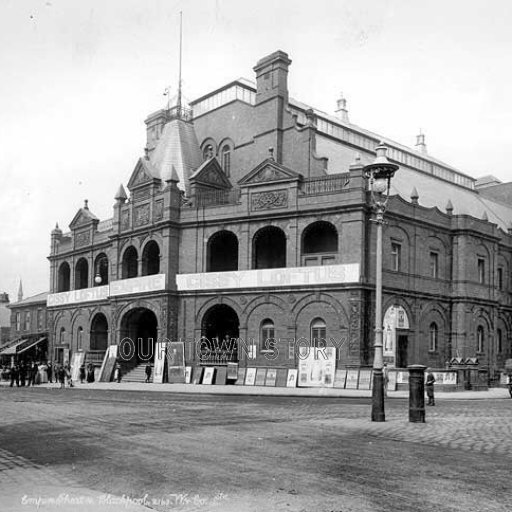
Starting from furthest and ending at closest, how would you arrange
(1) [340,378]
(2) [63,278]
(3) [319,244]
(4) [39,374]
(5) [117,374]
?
(2) [63,278] → (4) [39,374] → (5) [117,374] → (3) [319,244] → (1) [340,378]

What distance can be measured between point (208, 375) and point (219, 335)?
525cm

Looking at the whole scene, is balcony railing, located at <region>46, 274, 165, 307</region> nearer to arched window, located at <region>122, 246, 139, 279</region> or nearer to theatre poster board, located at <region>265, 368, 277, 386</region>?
arched window, located at <region>122, 246, 139, 279</region>

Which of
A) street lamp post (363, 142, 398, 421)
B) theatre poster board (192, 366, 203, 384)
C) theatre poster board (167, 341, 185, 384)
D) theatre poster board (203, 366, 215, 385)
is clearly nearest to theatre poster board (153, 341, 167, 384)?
theatre poster board (167, 341, 185, 384)

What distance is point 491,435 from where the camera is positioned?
45.7ft

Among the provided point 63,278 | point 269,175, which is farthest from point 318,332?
point 63,278

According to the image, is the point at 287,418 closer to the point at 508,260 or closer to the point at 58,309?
the point at 508,260

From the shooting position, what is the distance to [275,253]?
4034cm

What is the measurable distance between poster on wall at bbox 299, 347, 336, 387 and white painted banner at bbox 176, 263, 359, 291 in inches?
143

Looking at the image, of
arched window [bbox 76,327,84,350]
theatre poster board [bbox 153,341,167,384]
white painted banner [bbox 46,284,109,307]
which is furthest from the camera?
arched window [bbox 76,327,84,350]

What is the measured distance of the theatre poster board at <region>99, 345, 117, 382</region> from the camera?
138 ft

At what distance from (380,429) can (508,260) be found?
36707 millimetres

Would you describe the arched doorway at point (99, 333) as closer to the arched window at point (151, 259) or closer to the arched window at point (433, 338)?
the arched window at point (151, 259)

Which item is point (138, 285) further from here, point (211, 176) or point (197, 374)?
point (211, 176)

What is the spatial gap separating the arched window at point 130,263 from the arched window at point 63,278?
10461 mm
